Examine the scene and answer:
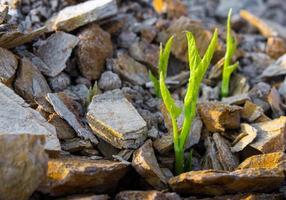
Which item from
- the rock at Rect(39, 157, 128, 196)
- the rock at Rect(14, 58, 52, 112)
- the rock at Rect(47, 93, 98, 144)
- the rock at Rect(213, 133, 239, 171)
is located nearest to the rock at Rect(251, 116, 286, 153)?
the rock at Rect(213, 133, 239, 171)

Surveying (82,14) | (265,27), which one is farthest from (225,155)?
(265,27)

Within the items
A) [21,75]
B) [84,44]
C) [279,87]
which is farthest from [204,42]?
[21,75]

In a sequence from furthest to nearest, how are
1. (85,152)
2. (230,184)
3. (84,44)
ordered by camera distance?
(84,44)
(85,152)
(230,184)

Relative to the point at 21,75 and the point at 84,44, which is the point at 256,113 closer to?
the point at 84,44

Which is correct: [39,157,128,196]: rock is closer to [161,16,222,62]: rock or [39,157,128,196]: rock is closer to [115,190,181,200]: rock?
[115,190,181,200]: rock

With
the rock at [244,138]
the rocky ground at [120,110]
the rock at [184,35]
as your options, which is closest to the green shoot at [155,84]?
the rocky ground at [120,110]

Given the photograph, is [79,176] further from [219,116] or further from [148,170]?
[219,116]
